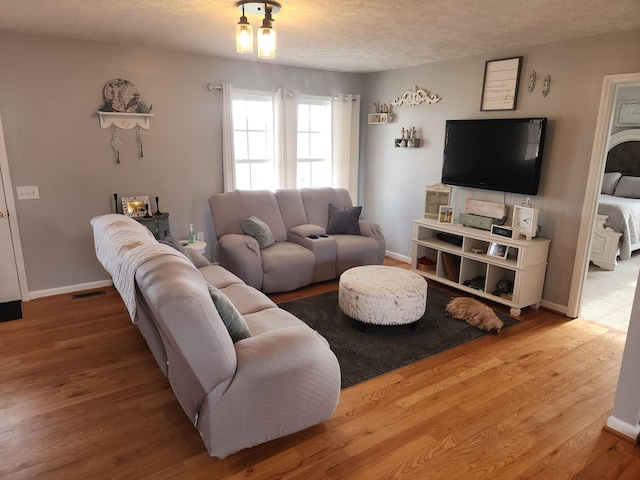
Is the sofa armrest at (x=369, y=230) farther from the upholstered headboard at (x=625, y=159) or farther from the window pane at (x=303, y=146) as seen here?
the upholstered headboard at (x=625, y=159)

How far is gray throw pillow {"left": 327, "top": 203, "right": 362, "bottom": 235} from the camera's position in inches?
189

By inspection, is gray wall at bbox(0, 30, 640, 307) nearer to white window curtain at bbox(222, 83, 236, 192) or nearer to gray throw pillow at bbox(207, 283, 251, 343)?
white window curtain at bbox(222, 83, 236, 192)

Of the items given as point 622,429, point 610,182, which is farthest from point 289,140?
point 610,182

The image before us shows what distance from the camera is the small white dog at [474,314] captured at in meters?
3.41

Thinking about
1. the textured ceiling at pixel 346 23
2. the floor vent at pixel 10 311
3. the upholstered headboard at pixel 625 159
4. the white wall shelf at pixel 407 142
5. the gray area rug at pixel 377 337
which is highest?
the textured ceiling at pixel 346 23

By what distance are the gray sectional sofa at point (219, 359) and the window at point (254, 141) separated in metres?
2.73

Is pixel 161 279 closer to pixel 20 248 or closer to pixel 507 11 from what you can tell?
pixel 507 11

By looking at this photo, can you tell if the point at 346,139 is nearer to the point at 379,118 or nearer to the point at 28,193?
the point at 379,118

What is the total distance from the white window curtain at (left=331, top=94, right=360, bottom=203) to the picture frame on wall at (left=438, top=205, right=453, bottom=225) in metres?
1.55

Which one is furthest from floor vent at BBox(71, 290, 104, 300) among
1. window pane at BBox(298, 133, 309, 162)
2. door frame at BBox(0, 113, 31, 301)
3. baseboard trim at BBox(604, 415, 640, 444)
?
baseboard trim at BBox(604, 415, 640, 444)

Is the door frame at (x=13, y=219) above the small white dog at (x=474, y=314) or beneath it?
above

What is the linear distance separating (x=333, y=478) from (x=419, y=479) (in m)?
0.39

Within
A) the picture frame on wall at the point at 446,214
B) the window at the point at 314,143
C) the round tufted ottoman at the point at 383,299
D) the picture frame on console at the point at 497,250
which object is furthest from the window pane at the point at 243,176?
the picture frame on console at the point at 497,250

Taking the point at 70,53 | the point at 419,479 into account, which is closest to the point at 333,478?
the point at 419,479
